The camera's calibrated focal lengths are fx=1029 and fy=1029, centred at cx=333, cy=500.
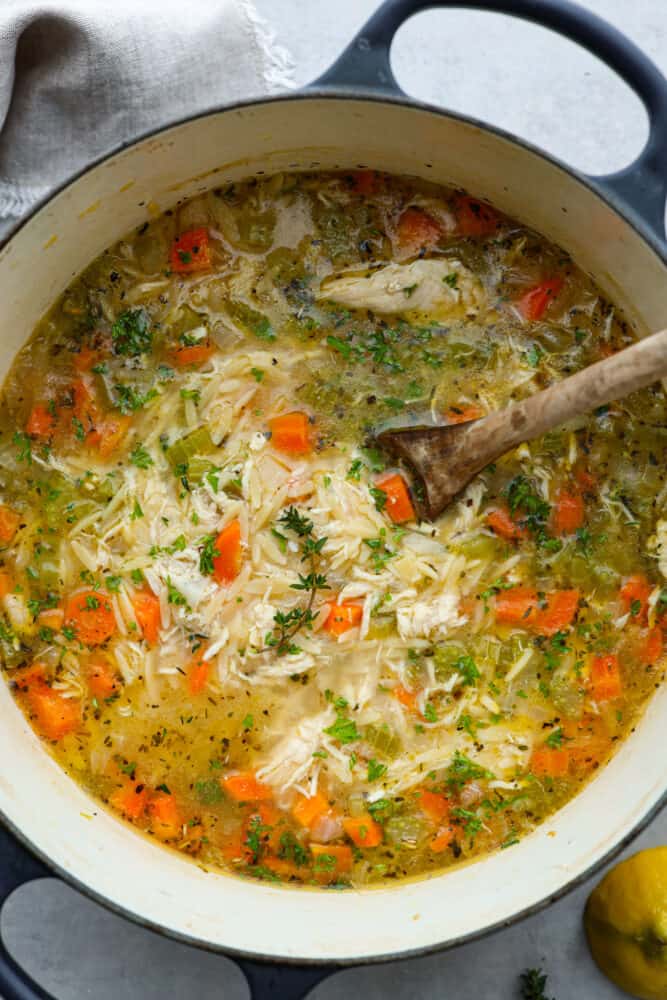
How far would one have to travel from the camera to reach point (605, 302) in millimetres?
3812

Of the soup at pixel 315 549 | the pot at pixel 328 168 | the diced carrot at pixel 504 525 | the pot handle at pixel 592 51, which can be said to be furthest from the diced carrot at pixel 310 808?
the pot handle at pixel 592 51

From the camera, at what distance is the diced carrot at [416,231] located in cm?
378

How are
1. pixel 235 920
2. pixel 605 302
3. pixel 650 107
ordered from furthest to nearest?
pixel 605 302 → pixel 235 920 → pixel 650 107

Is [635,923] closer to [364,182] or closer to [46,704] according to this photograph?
[46,704]

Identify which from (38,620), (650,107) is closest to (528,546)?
(650,107)

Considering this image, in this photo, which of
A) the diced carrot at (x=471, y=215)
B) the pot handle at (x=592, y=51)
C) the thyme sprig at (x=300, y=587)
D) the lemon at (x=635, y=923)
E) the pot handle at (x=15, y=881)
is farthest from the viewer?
the diced carrot at (x=471, y=215)

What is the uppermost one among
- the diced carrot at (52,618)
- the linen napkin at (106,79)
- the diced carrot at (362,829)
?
the linen napkin at (106,79)

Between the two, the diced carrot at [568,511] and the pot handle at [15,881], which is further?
the diced carrot at [568,511]

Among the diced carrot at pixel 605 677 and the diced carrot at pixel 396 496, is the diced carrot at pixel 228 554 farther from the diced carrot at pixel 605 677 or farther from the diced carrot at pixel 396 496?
the diced carrot at pixel 605 677

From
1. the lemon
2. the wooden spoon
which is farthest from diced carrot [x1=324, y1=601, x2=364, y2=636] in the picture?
the lemon

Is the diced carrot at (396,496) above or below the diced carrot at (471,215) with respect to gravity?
below

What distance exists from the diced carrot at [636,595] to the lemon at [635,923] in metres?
0.84

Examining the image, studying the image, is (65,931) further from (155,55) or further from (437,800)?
(155,55)

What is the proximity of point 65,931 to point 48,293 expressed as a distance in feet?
7.88
